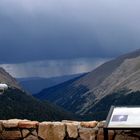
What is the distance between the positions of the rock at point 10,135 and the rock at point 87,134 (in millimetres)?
1854

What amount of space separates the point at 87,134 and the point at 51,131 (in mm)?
1050

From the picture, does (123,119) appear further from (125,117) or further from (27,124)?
(27,124)

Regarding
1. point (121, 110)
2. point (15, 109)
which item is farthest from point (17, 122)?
point (15, 109)

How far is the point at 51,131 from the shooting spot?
1343 centimetres

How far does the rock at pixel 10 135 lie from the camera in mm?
13758

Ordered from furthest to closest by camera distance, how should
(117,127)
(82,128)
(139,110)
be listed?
(82,128) → (139,110) → (117,127)

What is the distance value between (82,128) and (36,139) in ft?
4.55

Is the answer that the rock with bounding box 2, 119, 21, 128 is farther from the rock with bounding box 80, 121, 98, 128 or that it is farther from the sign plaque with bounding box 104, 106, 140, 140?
the sign plaque with bounding box 104, 106, 140, 140

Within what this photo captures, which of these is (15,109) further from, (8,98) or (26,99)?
(26,99)

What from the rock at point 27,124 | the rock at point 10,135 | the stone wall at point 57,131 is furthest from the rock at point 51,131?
the rock at point 10,135

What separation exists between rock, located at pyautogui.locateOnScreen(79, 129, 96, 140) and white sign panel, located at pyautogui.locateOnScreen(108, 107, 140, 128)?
1026 mm

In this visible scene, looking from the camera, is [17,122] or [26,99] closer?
[17,122]

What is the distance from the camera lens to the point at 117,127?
11.5 m

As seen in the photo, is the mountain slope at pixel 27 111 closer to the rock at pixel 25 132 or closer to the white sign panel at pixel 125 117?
the rock at pixel 25 132
